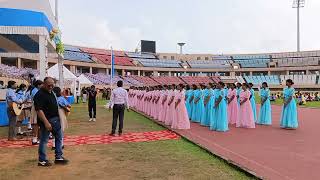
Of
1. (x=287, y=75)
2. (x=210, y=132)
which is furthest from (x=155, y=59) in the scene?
(x=210, y=132)

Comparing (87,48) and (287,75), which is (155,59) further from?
(287,75)

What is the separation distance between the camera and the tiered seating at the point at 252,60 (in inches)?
3019

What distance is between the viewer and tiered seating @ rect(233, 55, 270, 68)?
3019 inches

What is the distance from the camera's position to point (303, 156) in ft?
24.7

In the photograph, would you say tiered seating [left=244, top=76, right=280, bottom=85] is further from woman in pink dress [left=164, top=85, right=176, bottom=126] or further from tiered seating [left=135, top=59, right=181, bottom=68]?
woman in pink dress [left=164, top=85, right=176, bottom=126]

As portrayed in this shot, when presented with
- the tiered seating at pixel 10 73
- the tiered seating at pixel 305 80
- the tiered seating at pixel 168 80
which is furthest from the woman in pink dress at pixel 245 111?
the tiered seating at pixel 305 80

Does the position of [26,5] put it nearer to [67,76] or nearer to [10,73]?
[67,76]

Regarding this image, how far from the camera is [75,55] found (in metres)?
59.9

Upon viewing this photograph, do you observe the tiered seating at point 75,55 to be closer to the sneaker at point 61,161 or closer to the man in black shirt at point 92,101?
the man in black shirt at point 92,101

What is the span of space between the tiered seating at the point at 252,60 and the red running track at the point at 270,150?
219ft

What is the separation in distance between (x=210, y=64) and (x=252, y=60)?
9.11 metres

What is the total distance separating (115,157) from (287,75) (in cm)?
6838

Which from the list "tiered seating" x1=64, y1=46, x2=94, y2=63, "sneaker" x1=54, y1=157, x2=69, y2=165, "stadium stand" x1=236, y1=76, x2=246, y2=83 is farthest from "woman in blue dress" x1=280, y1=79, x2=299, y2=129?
"stadium stand" x1=236, y1=76, x2=246, y2=83

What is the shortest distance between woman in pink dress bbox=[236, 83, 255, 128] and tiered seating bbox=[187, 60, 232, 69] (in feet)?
210
